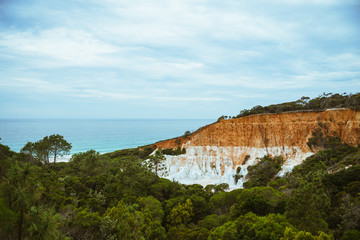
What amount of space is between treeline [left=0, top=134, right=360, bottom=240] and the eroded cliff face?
484 inches

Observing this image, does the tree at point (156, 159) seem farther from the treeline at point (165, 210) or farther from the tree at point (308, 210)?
the tree at point (308, 210)

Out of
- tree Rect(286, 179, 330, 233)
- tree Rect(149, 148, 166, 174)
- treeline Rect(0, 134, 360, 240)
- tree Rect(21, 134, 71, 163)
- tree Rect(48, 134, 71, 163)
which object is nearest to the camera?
treeline Rect(0, 134, 360, 240)

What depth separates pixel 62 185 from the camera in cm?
2138

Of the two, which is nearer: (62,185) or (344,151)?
(62,185)

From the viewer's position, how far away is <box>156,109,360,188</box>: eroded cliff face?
37625 mm

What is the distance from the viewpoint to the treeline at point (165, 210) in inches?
344

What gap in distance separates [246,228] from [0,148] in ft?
85.8

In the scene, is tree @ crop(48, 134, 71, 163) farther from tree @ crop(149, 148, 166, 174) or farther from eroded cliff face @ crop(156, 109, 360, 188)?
eroded cliff face @ crop(156, 109, 360, 188)

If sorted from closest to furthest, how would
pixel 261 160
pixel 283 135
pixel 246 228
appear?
pixel 246 228, pixel 261 160, pixel 283 135

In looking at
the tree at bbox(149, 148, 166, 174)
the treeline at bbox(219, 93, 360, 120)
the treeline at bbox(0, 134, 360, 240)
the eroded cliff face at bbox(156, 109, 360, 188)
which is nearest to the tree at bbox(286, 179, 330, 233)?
the treeline at bbox(0, 134, 360, 240)

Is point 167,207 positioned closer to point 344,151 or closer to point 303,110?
point 344,151

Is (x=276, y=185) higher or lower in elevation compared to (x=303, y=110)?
lower

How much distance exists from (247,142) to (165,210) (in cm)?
2646

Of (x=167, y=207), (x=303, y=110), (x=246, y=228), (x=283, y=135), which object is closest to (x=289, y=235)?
(x=246, y=228)
